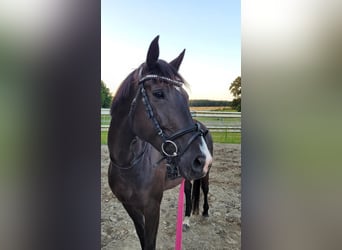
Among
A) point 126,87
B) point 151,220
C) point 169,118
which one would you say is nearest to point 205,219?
point 151,220

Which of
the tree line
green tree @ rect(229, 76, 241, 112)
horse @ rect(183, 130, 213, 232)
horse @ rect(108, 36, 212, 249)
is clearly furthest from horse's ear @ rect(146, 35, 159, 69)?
horse @ rect(183, 130, 213, 232)

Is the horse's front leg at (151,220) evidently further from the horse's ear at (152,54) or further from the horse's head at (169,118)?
the horse's ear at (152,54)

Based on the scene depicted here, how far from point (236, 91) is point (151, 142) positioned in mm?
386

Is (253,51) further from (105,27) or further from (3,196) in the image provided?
(3,196)

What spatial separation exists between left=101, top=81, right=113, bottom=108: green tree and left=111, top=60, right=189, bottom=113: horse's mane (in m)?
0.03

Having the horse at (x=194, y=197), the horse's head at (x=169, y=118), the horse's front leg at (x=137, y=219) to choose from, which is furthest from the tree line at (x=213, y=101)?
the horse's front leg at (x=137, y=219)

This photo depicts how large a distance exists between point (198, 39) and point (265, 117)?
395mm

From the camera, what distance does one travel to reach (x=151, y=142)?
3.14ft

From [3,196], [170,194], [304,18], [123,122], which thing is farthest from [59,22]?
[304,18]

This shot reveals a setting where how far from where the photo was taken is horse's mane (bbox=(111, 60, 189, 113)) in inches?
36.2

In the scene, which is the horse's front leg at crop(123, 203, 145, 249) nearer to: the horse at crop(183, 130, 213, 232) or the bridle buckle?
the horse at crop(183, 130, 213, 232)

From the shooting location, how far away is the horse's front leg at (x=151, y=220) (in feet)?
3.39

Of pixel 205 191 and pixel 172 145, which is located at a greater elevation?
pixel 172 145

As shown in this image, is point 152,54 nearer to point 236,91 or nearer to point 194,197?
point 236,91
